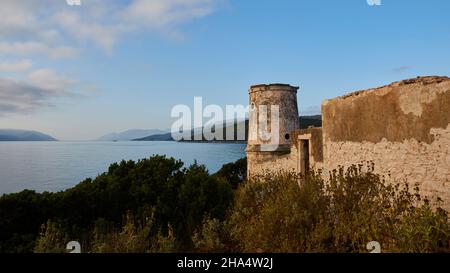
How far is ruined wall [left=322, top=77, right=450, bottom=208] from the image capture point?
5.14 metres

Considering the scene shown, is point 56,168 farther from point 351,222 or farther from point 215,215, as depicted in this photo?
point 351,222

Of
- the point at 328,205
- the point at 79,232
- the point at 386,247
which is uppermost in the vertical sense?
the point at 328,205

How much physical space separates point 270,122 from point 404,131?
1031 cm

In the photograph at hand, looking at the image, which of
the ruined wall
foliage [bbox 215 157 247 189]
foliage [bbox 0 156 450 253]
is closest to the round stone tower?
foliage [bbox 0 156 450 253]

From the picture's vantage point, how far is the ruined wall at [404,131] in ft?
16.9

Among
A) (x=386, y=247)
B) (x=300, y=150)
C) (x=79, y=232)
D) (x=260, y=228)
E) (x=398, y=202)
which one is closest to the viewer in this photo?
(x=386, y=247)

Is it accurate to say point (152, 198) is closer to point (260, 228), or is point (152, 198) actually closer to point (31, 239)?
point (31, 239)

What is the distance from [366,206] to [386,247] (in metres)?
0.72

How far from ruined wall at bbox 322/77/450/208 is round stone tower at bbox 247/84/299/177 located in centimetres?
820

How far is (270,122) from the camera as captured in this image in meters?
16.1

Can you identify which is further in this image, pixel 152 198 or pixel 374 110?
pixel 152 198

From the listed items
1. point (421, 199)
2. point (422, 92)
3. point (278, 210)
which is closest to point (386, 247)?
point (421, 199)

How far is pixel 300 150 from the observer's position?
1223 centimetres

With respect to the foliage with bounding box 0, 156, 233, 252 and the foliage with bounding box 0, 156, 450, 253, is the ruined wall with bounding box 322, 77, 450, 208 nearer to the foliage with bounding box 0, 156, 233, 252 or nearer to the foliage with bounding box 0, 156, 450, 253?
the foliage with bounding box 0, 156, 450, 253
